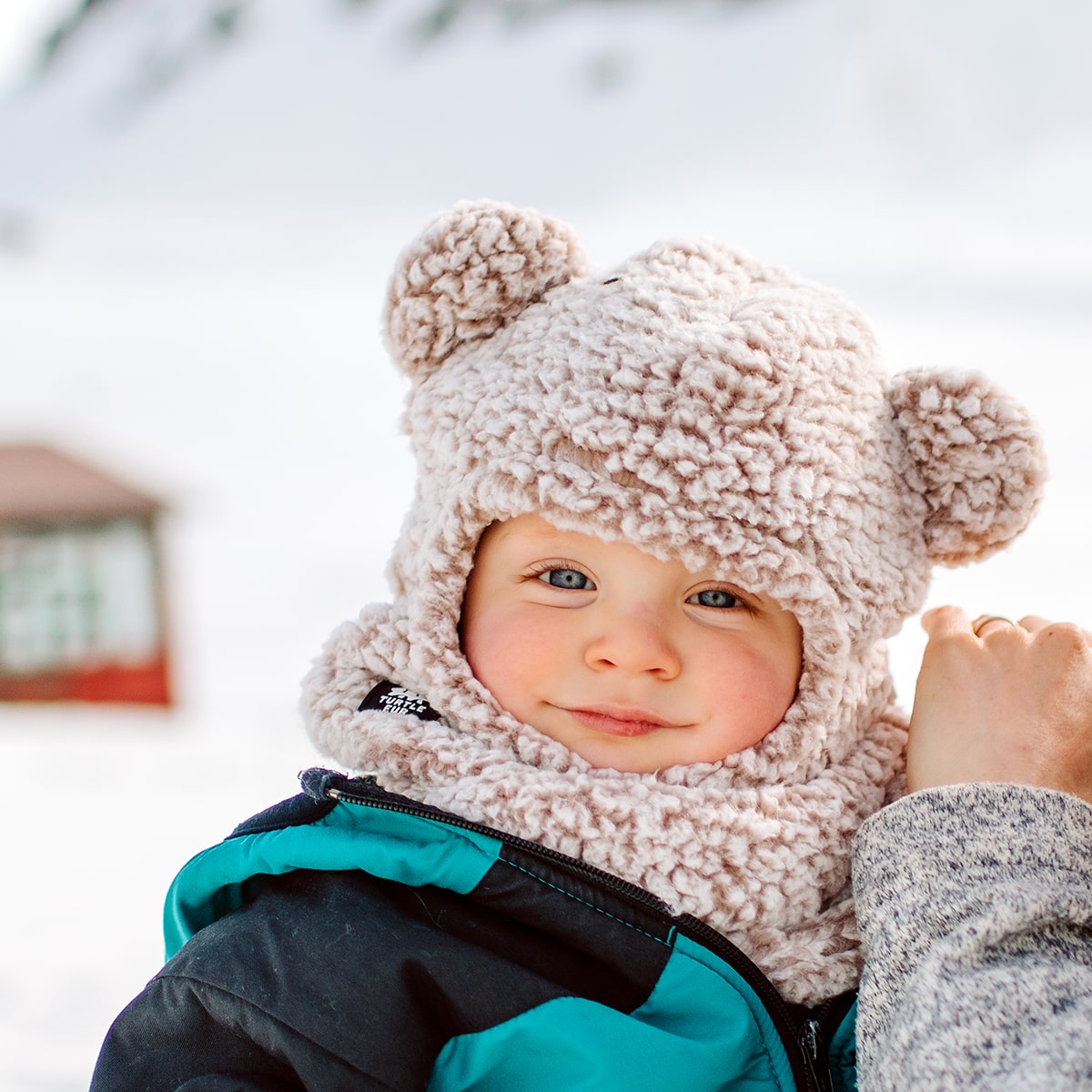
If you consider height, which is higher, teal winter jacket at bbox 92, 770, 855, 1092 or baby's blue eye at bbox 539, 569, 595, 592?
baby's blue eye at bbox 539, 569, 595, 592

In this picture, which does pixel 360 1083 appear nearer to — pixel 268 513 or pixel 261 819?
pixel 261 819

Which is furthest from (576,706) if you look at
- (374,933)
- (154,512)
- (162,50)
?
(162,50)

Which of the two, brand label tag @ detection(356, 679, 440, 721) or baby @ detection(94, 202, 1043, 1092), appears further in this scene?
A: brand label tag @ detection(356, 679, 440, 721)

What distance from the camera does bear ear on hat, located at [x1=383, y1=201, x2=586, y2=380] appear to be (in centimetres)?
85

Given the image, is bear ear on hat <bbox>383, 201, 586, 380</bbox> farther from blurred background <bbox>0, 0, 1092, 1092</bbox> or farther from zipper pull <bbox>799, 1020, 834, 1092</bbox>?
blurred background <bbox>0, 0, 1092, 1092</bbox>

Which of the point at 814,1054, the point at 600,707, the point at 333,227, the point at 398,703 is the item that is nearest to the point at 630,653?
the point at 600,707

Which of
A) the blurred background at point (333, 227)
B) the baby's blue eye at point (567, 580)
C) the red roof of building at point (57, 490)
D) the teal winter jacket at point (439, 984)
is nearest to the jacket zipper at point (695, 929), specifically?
the teal winter jacket at point (439, 984)

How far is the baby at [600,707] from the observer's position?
0.72 m

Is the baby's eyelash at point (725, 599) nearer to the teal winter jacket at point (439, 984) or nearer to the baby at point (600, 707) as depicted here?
the baby at point (600, 707)

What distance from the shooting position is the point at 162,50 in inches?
176

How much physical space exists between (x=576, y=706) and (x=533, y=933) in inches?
6.0

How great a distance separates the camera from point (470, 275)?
33.3 inches

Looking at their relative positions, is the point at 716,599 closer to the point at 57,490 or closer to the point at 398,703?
the point at 398,703

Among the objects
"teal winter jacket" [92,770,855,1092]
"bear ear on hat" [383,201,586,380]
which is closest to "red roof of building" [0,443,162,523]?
"bear ear on hat" [383,201,586,380]
